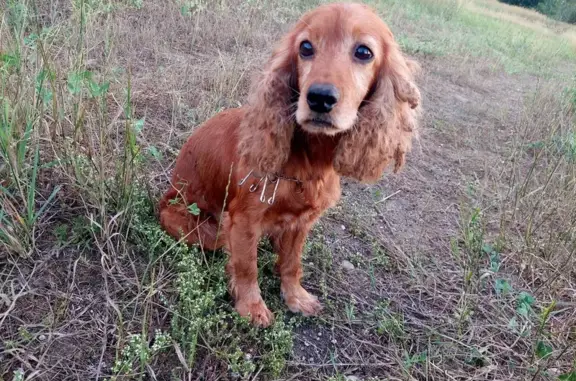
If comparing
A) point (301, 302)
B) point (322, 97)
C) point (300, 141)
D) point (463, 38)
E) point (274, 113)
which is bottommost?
point (301, 302)

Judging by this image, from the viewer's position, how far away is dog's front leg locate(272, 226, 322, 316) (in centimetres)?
232

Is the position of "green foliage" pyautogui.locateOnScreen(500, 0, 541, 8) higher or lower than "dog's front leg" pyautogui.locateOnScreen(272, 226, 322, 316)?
higher

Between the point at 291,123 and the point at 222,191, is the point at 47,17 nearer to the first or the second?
the point at 222,191

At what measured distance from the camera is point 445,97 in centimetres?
573

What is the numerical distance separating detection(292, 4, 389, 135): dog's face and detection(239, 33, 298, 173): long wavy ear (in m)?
0.07

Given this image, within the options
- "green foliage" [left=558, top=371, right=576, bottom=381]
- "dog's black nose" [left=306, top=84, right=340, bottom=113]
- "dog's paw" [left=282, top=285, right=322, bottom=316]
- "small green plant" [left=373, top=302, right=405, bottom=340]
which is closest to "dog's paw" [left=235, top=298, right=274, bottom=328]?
"dog's paw" [left=282, top=285, right=322, bottom=316]

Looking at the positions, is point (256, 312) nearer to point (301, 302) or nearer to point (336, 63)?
point (301, 302)

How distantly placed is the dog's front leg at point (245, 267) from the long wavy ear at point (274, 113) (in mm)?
303

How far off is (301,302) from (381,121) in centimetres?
106

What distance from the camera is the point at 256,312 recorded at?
219cm

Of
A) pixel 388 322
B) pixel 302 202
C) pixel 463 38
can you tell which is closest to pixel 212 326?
pixel 302 202

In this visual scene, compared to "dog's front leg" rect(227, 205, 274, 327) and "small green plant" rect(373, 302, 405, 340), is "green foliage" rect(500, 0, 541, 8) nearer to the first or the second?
"small green plant" rect(373, 302, 405, 340)

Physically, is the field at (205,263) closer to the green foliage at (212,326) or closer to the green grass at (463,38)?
the green foliage at (212,326)

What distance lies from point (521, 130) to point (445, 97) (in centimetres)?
132
